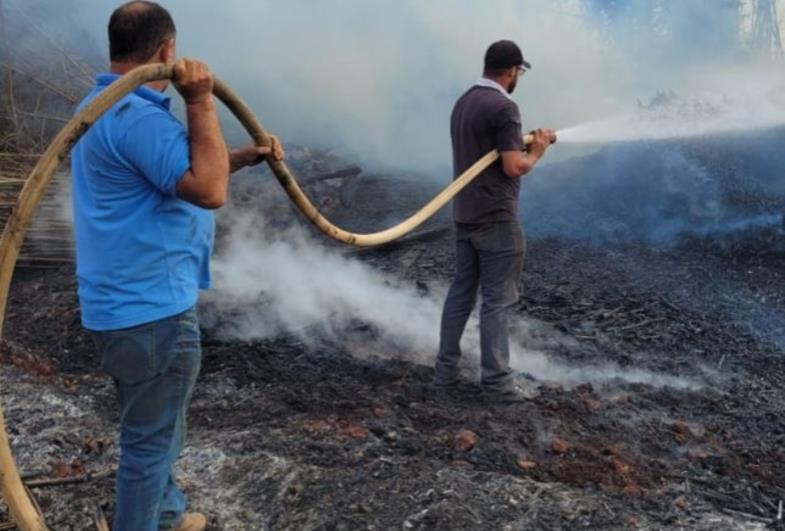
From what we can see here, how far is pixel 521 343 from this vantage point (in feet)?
18.7

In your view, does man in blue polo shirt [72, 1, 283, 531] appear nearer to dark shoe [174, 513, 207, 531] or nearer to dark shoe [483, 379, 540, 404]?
dark shoe [174, 513, 207, 531]

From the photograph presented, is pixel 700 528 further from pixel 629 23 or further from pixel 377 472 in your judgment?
pixel 629 23

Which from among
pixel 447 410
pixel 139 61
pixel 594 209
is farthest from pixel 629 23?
pixel 139 61

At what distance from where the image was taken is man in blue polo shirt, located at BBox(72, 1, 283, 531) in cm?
243

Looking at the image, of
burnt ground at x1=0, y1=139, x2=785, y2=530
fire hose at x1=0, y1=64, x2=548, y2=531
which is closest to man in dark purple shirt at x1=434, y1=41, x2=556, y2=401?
burnt ground at x1=0, y1=139, x2=785, y2=530

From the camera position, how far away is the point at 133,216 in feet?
8.25

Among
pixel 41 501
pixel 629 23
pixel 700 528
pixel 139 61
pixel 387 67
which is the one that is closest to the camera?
pixel 139 61

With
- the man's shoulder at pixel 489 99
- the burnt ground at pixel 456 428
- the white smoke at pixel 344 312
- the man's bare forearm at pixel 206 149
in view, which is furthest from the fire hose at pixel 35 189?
the white smoke at pixel 344 312

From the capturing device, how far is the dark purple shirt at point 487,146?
443 centimetres

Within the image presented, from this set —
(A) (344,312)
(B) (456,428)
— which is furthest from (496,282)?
(A) (344,312)

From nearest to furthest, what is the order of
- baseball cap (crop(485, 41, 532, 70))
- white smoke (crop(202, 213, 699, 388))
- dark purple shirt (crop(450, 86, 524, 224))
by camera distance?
dark purple shirt (crop(450, 86, 524, 224)) → baseball cap (crop(485, 41, 532, 70)) → white smoke (crop(202, 213, 699, 388))

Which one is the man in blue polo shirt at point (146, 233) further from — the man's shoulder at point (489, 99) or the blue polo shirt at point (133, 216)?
the man's shoulder at point (489, 99)

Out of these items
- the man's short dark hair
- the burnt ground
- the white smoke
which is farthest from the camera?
the white smoke

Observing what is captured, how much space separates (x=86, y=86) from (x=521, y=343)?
711 centimetres
